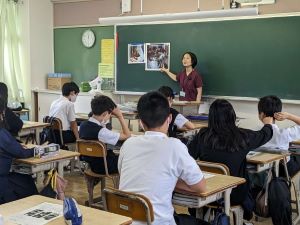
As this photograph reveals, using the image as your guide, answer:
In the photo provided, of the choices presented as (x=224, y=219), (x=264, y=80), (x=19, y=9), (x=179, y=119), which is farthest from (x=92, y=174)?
(x=19, y=9)

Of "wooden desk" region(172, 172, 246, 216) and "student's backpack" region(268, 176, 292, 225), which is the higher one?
"wooden desk" region(172, 172, 246, 216)

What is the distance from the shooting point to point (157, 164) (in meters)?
2.26

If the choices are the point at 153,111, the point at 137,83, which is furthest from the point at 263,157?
the point at 137,83

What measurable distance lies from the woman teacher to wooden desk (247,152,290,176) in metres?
3.05

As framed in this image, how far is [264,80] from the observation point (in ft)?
→ 20.3

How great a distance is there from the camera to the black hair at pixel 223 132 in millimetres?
3133

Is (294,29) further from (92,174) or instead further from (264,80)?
(92,174)

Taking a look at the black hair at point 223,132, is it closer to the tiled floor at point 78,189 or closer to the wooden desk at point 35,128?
the tiled floor at point 78,189

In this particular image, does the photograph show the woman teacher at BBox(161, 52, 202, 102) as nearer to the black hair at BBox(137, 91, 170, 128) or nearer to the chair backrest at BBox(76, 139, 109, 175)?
the chair backrest at BBox(76, 139, 109, 175)

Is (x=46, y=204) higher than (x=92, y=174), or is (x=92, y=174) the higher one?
(x=46, y=204)

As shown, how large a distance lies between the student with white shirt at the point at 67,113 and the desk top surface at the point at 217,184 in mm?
3325

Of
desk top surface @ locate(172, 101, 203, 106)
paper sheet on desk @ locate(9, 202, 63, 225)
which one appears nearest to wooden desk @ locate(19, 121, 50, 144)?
desk top surface @ locate(172, 101, 203, 106)

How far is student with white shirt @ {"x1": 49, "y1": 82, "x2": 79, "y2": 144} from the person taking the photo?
19.0 ft

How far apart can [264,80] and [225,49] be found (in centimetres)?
76
